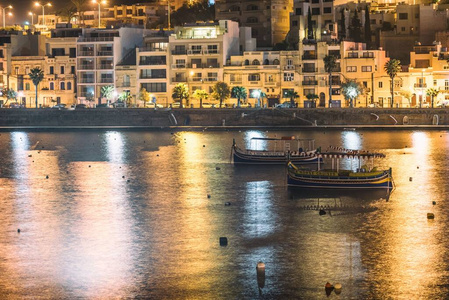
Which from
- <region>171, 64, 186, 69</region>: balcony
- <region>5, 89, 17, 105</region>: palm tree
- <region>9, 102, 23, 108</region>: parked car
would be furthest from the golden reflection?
<region>5, 89, 17, 105</region>: palm tree

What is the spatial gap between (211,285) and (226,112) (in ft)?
A: 250

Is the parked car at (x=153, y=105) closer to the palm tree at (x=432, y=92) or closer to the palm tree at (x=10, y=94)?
the palm tree at (x=10, y=94)

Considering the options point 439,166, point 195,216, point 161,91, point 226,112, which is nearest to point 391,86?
point 226,112

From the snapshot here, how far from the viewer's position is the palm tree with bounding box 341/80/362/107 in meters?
102

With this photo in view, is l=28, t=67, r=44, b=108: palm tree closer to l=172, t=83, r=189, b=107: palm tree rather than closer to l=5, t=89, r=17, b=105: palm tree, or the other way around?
l=5, t=89, r=17, b=105: palm tree

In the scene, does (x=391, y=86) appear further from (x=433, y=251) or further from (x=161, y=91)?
(x=433, y=251)

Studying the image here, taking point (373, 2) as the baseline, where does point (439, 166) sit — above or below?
below

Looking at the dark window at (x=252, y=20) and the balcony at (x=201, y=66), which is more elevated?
the dark window at (x=252, y=20)

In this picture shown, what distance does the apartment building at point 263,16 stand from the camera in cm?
12169

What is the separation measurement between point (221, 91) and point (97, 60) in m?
19.0

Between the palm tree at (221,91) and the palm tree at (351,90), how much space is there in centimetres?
1363

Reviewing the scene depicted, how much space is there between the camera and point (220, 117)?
345 ft

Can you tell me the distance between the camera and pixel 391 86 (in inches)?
4119

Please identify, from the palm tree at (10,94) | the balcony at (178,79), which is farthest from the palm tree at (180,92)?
the palm tree at (10,94)
